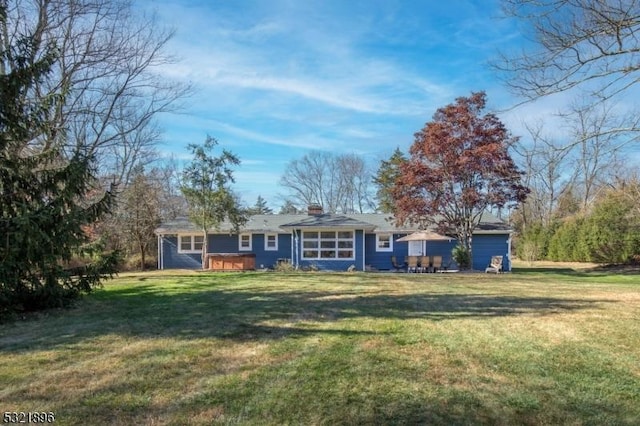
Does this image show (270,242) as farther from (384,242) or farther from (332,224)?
(384,242)

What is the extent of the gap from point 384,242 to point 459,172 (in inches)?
258

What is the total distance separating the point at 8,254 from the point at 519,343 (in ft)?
24.6

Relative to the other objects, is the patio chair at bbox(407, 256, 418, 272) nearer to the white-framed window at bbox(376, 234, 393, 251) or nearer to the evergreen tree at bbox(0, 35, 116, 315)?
the white-framed window at bbox(376, 234, 393, 251)

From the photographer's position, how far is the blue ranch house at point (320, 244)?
24.6 m

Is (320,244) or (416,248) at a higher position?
(320,244)

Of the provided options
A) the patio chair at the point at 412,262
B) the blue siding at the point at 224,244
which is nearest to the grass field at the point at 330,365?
the patio chair at the point at 412,262

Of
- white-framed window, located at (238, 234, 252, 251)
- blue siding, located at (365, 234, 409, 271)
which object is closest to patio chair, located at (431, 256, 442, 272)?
blue siding, located at (365, 234, 409, 271)

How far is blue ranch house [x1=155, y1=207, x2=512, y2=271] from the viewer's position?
24.6 meters

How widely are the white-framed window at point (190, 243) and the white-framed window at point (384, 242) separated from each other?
9.69m

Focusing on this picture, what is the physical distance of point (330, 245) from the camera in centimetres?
2489

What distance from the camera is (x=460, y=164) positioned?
68.9ft

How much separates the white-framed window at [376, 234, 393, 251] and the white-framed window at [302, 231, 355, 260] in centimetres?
217

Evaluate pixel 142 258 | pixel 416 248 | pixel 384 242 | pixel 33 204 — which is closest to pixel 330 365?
pixel 33 204

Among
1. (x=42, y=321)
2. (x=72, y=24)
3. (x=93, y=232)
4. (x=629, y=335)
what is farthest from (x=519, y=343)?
(x=93, y=232)
